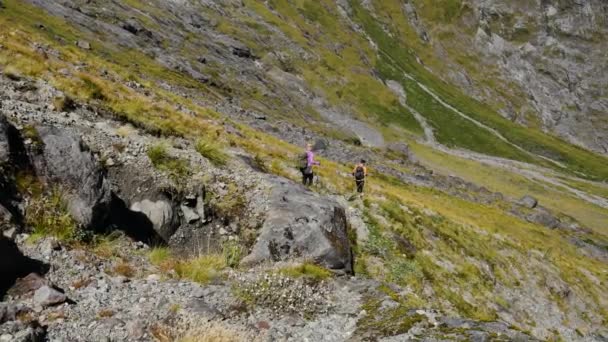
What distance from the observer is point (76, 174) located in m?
13.3

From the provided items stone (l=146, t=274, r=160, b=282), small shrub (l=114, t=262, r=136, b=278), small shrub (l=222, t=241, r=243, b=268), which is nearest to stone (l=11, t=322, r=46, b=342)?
small shrub (l=114, t=262, r=136, b=278)

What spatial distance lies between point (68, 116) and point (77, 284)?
8.65 metres

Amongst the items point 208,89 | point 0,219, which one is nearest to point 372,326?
point 0,219

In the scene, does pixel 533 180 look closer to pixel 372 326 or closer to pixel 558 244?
pixel 558 244

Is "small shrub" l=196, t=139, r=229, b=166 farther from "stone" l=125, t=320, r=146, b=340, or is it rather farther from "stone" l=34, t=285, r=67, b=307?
"stone" l=125, t=320, r=146, b=340

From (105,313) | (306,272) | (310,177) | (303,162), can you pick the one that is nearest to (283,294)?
(306,272)

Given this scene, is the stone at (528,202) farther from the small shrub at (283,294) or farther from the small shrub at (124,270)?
the small shrub at (124,270)

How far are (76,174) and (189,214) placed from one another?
12.3 feet

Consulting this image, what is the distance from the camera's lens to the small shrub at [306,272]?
13.2 meters

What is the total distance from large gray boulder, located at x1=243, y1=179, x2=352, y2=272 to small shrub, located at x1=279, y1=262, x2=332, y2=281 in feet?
4.84

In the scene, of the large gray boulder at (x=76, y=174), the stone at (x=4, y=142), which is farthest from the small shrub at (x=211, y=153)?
the stone at (x=4, y=142)

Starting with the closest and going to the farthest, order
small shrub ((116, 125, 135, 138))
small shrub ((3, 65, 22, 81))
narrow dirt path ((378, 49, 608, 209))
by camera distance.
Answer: small shrub ((116, 125, 135, 138))
small shrub ((3, 65, 22, 81))
narrow dirt path ((378, 49, 608, 209))

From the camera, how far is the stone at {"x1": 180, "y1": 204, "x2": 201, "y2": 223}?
51.1 ft

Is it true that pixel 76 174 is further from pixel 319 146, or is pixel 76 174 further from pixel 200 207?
pixel 319 146
